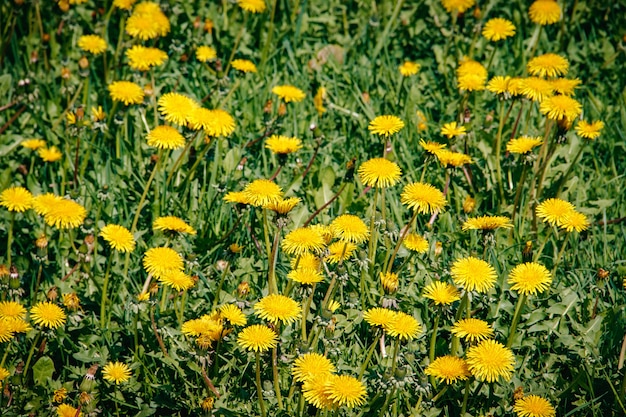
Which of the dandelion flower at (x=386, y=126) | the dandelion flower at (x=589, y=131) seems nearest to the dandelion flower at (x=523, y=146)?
the dandelion flower at (x=589, y=131)

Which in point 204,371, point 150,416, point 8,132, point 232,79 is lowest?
point 150,416

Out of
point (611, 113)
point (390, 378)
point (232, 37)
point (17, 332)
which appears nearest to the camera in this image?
point (390, 378)

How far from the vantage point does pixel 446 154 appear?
9.42 feet

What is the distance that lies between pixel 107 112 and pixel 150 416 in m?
1.73

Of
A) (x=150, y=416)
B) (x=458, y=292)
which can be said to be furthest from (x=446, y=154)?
(x=150, y=416)

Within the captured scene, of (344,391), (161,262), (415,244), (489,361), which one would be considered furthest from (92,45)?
(489,361)

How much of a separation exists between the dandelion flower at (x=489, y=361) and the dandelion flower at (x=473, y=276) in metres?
0.18

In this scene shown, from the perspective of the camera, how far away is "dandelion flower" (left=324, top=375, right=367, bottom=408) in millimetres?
1992

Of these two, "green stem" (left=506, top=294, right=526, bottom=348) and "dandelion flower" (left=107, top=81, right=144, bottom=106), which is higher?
"dandelion flower" (left=107, top=81, right=144, bottom=106)

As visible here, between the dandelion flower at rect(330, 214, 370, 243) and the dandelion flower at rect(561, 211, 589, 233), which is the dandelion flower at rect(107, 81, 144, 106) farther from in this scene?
the dandelion flower at rect(561, 211, 589, 233)

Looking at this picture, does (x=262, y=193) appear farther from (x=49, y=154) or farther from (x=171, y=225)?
(x=49, y=154)

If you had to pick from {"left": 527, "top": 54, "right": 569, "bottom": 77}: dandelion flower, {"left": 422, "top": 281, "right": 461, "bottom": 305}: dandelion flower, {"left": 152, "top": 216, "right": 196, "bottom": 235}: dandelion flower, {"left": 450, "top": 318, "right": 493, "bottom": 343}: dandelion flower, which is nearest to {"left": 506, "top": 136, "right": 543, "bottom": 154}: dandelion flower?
{"left": 527, "top": 54, "right": 569, "bottom": 77}: dandelion flower

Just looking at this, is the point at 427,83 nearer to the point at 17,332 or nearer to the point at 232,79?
the point at 232,79

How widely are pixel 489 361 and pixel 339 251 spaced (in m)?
0.65
